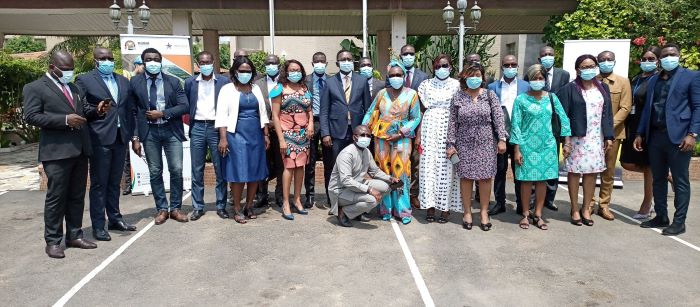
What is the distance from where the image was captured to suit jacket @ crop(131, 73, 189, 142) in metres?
5.43

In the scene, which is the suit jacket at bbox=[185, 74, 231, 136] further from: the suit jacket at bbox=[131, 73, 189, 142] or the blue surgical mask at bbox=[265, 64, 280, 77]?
the blue surgical mask at bbox=[265, 64, 280, 77]

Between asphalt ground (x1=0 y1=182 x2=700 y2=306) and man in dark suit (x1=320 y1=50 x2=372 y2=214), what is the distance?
3.28 feet

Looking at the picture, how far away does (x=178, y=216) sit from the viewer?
5863mm

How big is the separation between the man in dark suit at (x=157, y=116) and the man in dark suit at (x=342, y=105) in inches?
61.5

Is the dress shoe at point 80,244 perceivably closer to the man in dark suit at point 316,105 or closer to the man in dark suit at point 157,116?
the man in dark suit at point 157,116

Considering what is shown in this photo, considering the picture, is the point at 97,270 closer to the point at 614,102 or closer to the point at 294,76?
the point at 294,76

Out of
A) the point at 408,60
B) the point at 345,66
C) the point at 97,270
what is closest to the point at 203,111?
the point at 345,66

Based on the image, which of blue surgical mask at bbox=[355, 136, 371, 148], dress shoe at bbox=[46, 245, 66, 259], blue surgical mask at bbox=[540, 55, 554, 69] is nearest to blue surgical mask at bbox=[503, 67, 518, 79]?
blue surgical mask at bbox=[540, 55, 554, 69]

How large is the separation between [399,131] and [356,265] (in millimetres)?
1689

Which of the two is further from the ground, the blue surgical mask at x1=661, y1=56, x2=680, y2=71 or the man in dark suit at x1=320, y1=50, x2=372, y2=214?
the blue surgical mask at x1=661, y1=56, x2=680, y2=71

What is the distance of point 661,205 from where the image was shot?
5547mm

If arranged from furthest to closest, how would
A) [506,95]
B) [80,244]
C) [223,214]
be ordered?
[223,214]
[506,95]
[80,244]

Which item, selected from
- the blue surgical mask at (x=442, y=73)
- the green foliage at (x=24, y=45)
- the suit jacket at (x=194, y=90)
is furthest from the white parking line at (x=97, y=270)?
the green foliage at (x=24, y=45)

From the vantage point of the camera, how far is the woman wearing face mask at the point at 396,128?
18.1ft
